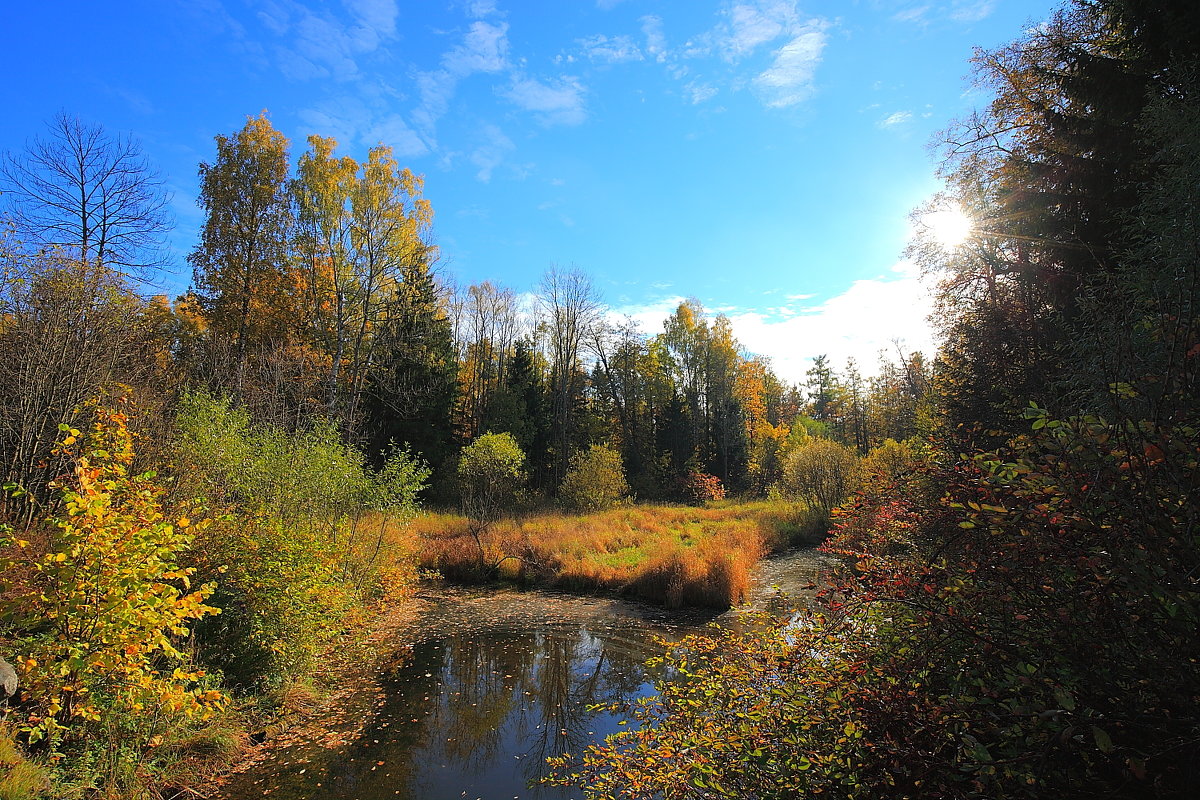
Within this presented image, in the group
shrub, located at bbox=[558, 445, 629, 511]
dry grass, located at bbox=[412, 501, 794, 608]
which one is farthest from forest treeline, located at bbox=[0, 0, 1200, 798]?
shrub, located at bbox=[558, 445, 629, 511]

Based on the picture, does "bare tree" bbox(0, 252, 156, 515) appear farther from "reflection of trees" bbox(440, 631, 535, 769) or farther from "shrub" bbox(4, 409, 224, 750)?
"reflection of trees" bbox(440, 631, 535, 769)

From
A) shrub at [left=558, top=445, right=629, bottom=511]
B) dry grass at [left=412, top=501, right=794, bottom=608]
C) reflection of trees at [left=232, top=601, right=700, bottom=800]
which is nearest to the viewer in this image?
reflection of trees at [left=232, top=601, right=700, bottom=800]

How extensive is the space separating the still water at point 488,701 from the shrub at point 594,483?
962 centimetres

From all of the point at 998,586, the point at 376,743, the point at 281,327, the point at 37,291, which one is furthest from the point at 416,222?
the point at 998,586

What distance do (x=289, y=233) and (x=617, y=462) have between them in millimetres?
14677

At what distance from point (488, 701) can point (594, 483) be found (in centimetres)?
1505

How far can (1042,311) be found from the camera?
9.83m

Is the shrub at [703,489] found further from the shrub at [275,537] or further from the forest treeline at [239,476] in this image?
the shrub at [275,537]

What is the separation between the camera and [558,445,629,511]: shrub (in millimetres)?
22312

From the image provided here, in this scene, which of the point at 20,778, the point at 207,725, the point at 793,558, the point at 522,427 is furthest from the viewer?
the point at 522,427

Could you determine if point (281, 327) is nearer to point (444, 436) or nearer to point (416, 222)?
point (416, 222)

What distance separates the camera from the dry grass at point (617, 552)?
39.1 ft

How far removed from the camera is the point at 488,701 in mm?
7496

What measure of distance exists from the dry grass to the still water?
2.39ft
